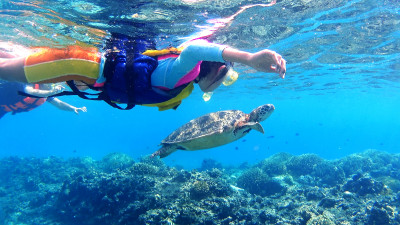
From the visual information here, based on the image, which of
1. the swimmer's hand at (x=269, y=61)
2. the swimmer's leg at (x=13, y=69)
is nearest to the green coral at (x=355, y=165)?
the swimmer's hand at (x=269, y=61)

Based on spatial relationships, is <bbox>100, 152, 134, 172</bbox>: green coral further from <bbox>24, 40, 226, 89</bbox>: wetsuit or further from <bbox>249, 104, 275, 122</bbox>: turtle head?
<bbox>24, 40, 226, 89</bbox>: wetsuit

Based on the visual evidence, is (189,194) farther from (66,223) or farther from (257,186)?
(66,223)

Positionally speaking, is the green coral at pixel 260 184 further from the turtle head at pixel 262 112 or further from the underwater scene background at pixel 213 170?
the turtle head at pixel 262 112

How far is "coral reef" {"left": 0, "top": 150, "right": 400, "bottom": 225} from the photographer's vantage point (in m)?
8.06

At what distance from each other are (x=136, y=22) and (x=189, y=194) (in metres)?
7.34

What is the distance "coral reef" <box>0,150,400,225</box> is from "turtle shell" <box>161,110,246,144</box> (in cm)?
274

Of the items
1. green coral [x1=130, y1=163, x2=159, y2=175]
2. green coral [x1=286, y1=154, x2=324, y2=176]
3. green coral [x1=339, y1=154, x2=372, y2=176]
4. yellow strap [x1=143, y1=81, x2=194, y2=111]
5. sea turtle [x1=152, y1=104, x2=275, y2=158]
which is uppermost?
yellow strap [x1=143, y1=81, x2=194, y2=111]

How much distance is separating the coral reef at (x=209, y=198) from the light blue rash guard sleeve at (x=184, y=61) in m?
5.51

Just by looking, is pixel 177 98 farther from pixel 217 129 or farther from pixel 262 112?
pixel 262 112

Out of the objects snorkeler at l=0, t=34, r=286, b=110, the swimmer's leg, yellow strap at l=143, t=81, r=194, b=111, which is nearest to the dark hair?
snorkeler at l=0, t=34, r=286, b=110

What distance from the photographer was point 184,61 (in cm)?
289

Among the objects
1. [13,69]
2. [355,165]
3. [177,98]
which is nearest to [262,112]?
[177,98]

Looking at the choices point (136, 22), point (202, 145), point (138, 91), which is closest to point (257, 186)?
point (202, 145)

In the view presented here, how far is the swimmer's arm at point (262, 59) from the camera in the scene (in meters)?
2.36
